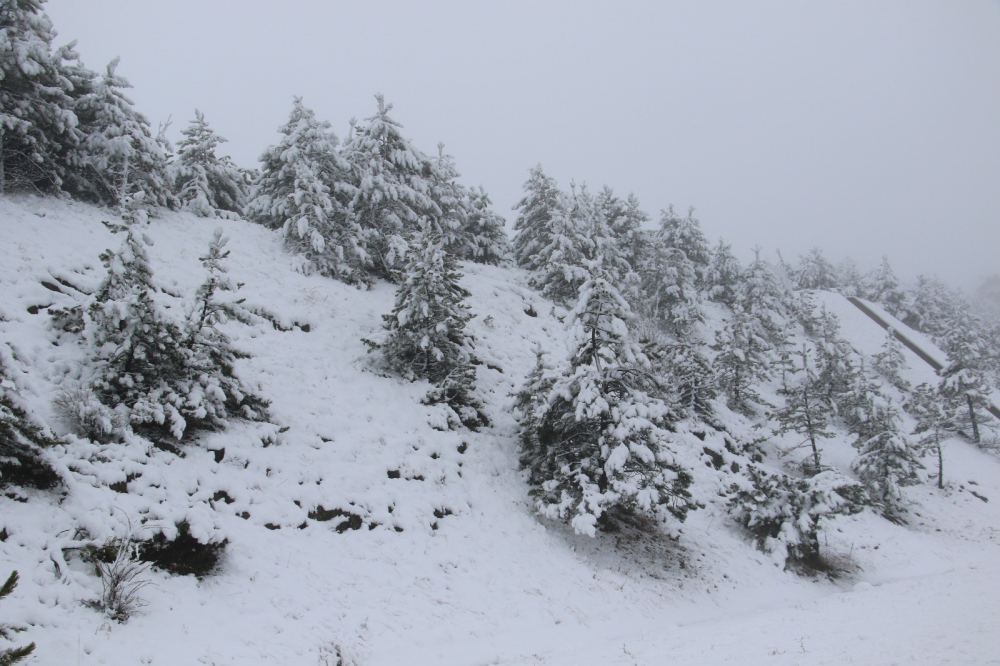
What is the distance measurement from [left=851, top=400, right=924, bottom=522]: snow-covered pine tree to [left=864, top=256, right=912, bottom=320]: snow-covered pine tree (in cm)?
4647

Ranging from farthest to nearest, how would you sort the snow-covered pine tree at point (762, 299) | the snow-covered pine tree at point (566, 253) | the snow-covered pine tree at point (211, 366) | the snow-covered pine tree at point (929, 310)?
the snow-covered pine tree at point (929, 310)
the snow-covered pine tree at point (762, 299)
the snow-covered pine tree at point (566, 253)
the snow-covered pine tree at point (211, 366)

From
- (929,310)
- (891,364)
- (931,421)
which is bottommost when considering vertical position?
(931,421)

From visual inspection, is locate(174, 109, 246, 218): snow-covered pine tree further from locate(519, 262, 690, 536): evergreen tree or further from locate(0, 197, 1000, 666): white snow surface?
locate(519, 262, 690, 536): evergreen tree

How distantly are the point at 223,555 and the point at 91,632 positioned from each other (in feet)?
7.42

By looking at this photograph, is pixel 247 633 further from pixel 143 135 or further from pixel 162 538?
pixel 143 135

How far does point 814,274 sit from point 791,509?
5950cm

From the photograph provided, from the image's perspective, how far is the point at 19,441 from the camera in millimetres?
6324

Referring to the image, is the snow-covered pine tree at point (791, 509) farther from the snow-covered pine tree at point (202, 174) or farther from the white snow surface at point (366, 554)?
the snow-covered pine tree at point (202, 174)

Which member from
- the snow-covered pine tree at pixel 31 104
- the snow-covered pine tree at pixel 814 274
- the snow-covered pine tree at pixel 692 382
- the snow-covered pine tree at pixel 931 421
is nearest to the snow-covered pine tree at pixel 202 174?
the snow-covered pine tree at pixel 31 104

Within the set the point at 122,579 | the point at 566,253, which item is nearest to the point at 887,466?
the point at 566,253

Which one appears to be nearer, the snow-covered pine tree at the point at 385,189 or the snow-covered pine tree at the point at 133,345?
the snow-covered pine tree at the point at 133,345

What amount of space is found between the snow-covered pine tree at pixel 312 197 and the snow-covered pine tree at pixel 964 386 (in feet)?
128

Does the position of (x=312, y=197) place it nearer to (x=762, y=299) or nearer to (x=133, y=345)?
(x=133, y=345)

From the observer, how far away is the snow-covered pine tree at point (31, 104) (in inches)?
527
